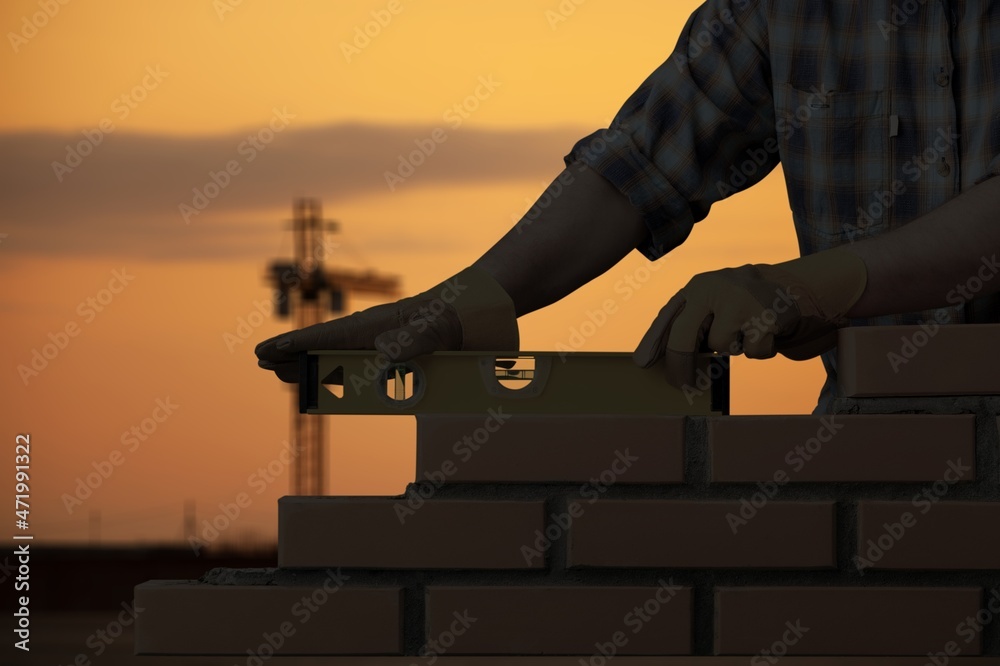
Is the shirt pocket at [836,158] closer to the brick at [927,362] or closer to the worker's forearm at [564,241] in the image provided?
the worker's forearm at [564,241]

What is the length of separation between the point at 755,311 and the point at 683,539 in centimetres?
44

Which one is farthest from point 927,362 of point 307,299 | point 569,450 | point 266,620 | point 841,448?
point 307,299

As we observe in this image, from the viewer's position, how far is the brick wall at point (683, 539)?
78.9 inches

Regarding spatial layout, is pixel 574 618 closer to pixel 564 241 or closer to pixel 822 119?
pixel 564 241

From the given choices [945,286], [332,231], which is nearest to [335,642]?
[945,286]

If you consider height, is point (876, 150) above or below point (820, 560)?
above

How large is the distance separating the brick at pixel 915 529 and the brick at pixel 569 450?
35 cm

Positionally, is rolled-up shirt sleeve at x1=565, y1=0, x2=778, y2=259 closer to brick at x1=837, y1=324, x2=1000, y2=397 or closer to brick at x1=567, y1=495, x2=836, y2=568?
brick at x1=837, y1=324, x2=1000, y2=397

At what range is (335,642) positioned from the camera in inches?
79.5

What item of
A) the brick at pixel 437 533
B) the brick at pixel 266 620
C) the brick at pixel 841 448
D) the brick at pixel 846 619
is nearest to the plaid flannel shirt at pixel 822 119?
the brick at pixel 841 448

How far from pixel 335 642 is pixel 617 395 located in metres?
0.66

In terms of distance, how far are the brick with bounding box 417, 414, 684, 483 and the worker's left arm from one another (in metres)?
0.21

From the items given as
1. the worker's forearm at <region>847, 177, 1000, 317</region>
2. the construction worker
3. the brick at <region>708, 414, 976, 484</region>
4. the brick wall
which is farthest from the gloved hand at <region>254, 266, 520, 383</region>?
the worker's forearm at <region>847, 177, 1000, 317</region>

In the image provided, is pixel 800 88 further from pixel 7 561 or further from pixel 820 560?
pixel 7 561
